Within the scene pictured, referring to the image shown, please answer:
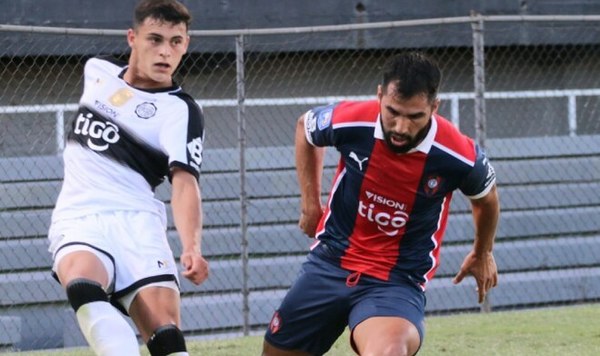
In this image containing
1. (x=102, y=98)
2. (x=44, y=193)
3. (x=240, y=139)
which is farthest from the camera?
(x=44, y=193)

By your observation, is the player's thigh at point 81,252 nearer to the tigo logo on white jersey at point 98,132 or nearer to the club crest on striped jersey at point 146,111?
the tigo logo on white jersey at point 98,132

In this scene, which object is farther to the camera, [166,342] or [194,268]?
[166,342]

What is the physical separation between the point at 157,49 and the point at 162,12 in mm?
166

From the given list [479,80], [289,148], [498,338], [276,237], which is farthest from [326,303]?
[289,148]

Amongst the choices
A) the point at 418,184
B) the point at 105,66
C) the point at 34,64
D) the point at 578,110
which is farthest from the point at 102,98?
the point at 578,110

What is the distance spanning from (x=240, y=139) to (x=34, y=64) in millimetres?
2357

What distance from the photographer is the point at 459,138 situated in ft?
19.8

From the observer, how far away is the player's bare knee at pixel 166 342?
5570 mm

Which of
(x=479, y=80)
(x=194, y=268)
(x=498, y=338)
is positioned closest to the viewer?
(x=194, y=268)

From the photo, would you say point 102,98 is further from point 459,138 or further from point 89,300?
point 459,138

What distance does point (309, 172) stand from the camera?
6.32 meters

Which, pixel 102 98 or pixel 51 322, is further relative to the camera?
pixel 51 322

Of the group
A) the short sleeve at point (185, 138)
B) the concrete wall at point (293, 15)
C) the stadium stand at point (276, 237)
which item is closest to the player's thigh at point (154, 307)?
the short sleeve at point (185, 138)

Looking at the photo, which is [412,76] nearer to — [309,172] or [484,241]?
[309,172]
